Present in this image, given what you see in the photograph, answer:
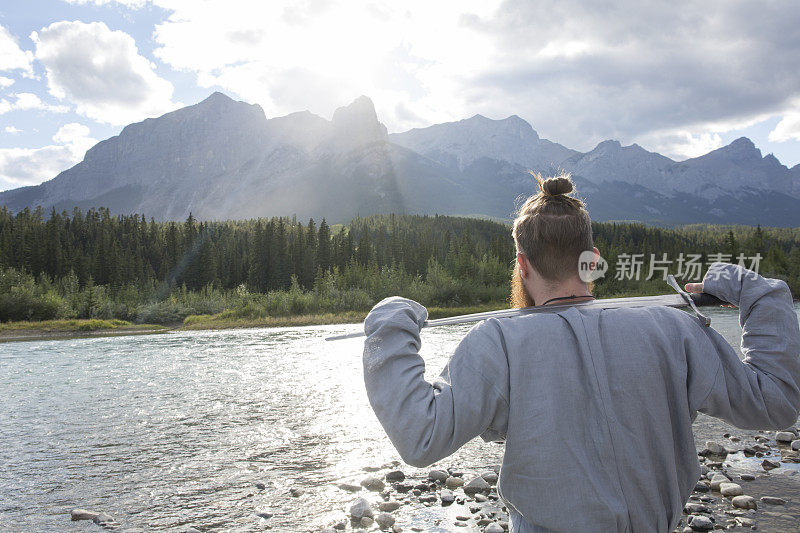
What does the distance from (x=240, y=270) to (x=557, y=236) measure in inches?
3695

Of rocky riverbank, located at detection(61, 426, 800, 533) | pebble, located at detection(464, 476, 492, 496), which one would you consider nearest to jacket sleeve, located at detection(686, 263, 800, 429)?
rocky riverbank, located at detection(61, 426, 800, 533)

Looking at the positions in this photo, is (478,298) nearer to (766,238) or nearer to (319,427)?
(319,427)

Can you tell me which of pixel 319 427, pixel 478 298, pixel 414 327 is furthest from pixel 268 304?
pixel 414 327

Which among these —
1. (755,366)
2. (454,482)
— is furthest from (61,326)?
(755,366)

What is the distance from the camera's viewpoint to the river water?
721cm

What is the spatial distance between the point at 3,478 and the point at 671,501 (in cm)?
1108

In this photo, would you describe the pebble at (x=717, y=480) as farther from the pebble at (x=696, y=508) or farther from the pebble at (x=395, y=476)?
the pebble at (x=395, y=476)

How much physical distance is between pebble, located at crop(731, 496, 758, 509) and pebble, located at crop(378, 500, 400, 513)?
179 inches

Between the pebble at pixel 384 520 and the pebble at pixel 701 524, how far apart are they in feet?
12.0

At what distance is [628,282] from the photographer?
85.9 m

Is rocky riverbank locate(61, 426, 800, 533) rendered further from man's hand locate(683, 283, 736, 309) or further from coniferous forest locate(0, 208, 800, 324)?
coniferous forest locate(0, 208, 800, 324)

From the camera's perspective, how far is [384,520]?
21.2 feet

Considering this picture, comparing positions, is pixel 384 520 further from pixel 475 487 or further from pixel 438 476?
pixel 438 476

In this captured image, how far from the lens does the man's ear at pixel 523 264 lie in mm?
2021
